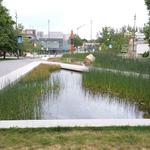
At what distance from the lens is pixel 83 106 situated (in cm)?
1109

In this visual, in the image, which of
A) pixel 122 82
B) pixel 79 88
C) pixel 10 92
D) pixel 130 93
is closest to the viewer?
pixel 10 92

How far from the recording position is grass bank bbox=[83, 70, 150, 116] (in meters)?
11.0

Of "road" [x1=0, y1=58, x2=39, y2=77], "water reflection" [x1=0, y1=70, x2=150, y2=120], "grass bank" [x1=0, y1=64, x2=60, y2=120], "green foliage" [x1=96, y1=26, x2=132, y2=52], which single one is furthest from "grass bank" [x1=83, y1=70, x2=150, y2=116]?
"green foliage" [x1=96, y1=26, x2=132, y2=52]

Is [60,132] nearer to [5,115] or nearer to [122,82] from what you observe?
[5,115]

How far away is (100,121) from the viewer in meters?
7.19

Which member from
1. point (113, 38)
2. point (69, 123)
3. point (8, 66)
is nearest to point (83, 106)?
point (69, 123)

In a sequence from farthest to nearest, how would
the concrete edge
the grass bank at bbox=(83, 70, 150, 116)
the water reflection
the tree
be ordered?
the tree → the grass bank at bbox=(83, 70, 150, 116) → the water reflection → the concrete edge

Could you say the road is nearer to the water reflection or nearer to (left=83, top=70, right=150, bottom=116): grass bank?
(left=83, top=70, right=150, bottom=116): grass bank

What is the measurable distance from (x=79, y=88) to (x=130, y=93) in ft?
11.3

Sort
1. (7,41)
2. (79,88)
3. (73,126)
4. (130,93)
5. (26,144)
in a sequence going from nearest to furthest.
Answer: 1. (26,144)
2. (73,126)
3. (130,93)
4. (79,88)
5. (7,41)

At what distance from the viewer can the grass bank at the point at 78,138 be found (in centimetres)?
575

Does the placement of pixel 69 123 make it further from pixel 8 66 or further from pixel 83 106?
pixel 8 66

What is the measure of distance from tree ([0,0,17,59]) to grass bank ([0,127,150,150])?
38.8 m

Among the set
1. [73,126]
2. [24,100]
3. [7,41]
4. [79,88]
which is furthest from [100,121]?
[7,41]
